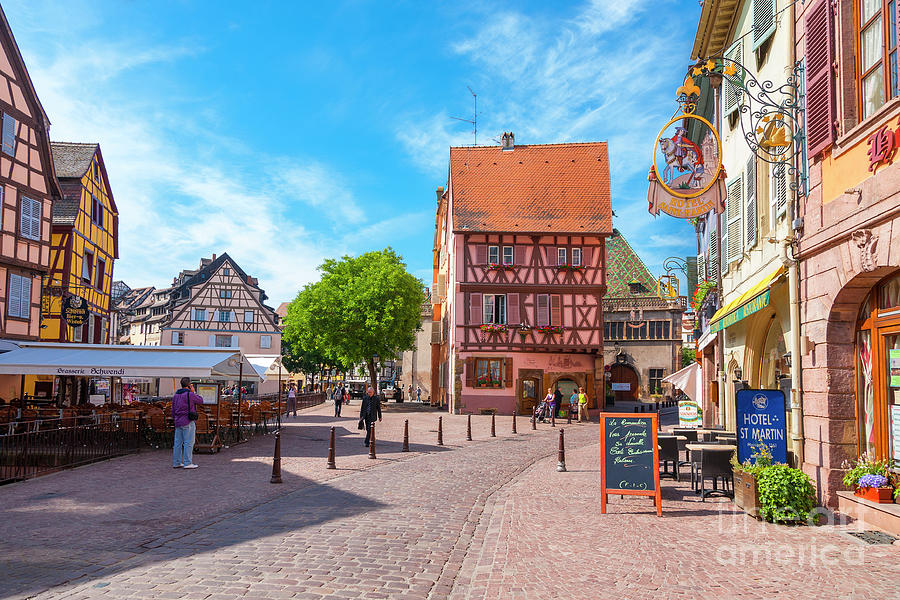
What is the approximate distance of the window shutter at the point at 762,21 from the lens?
11656 millimetres

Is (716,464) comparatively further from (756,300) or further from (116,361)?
(116,361)

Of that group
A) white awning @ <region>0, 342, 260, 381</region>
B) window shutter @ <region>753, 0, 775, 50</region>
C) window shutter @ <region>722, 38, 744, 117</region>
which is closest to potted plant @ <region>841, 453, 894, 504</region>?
window shutter @ <region>753, 0, 775, 50</region>

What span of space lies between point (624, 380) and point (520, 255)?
22057 mm

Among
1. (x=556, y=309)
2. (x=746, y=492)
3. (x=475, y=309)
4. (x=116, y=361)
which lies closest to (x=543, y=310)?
(x=556, y=309)

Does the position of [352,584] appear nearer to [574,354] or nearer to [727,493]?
[727,493]

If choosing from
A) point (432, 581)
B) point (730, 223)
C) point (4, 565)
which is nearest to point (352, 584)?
point (432, 581)

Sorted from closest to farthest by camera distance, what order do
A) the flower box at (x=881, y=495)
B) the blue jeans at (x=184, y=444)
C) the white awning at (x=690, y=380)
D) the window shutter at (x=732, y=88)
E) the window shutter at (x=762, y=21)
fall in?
the flower box at (x=881, y=495)
the window shutter at (x=762, y=21)
the blue jeans at (x=184, y=444)
the window shutter at (x=732, y=88)
the white awning at (x=690, y=380)

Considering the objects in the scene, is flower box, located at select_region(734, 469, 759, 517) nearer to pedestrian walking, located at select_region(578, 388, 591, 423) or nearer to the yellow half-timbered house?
pedestrian walking, located at select_region(578, 388, 591, 423)

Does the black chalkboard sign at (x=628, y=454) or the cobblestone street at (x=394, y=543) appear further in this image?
the black chalkboard sign at (x=628, y=454)

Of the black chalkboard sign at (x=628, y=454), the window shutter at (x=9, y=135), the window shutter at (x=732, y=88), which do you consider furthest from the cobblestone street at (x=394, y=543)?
the window shutter at (x=9, y=135)

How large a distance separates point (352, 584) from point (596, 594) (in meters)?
1.96

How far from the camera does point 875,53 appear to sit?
26.9 ft

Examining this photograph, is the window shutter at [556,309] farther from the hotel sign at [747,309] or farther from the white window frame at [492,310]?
the hotel sign at [747,309]

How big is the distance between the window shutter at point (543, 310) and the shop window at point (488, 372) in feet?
9.00
